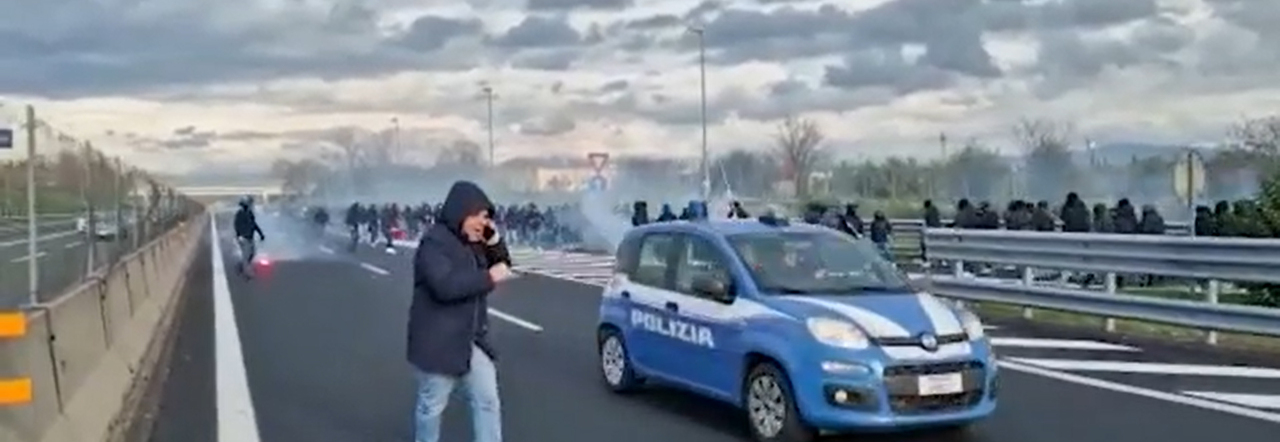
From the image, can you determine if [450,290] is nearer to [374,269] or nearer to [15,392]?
[15,392]

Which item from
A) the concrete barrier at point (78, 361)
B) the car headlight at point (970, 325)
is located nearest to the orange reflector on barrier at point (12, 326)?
the concrete barrier at point (78, 361)

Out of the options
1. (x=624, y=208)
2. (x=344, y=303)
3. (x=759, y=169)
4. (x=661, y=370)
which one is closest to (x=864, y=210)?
(x=624, y=208)

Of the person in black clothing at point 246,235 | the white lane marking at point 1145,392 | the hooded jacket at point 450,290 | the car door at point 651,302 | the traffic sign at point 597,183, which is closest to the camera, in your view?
the hooded jacket at point 450,290

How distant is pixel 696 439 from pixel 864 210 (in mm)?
47730

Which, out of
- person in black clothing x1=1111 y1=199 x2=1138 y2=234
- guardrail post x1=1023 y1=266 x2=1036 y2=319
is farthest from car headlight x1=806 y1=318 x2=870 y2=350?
person in black clothing x1=1111 y1=199 x2=1138 y2=234

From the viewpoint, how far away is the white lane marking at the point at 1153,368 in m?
13.3

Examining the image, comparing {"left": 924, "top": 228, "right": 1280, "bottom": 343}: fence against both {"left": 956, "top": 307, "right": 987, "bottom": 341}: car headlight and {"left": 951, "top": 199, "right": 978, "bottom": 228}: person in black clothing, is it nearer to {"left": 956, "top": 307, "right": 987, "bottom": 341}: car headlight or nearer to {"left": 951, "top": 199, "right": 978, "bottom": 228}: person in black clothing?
{"left": 951, "top": 199, "right": 978, "bottom": 228}: person in black clothing

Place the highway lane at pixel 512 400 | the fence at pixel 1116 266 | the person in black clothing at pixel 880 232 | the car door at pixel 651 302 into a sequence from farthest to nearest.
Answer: the person in black clothing at pixel 880 232
the fence at pixel 1116 266
the car door at pixel 651 302
the highway lane at pixel 512 400

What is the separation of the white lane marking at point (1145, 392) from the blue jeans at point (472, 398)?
5447 millimetres

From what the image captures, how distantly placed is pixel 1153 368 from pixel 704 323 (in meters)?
5.09

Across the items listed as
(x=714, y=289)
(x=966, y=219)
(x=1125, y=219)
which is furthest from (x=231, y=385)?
(x=1125, y=219)

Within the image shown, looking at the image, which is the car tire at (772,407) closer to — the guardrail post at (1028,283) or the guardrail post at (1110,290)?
the guardrail post at (1110,290)

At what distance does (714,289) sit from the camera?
34.5 feet

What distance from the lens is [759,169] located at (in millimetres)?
82938
